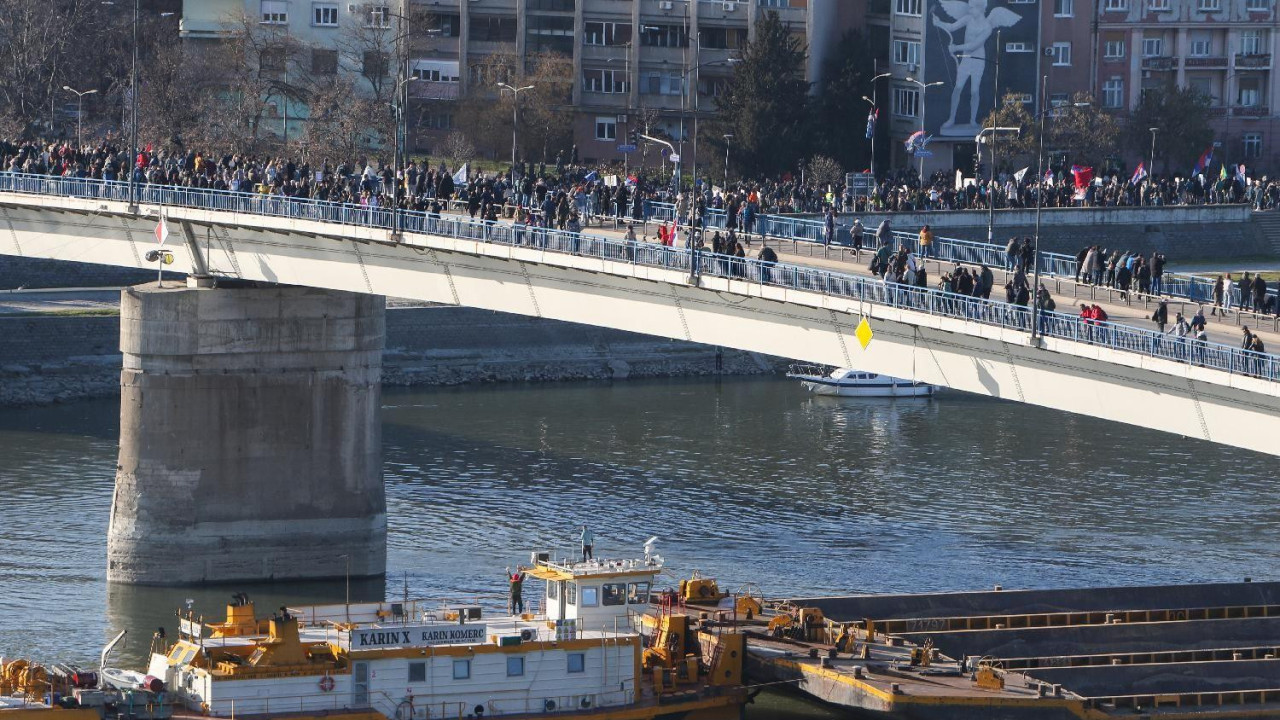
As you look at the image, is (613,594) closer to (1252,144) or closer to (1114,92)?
(1114,92)

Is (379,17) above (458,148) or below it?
above

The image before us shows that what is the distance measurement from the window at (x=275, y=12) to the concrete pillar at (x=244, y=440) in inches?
2441

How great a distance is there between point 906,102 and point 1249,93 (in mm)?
20910

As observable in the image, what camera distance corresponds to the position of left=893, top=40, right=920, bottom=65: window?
11869 cm

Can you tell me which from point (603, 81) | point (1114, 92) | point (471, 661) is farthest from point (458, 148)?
point (471, 661)

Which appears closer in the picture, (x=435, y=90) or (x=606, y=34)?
(x=435, y=90)

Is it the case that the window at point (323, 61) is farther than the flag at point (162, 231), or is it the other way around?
the window at point (323, 61)

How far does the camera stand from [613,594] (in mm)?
49281

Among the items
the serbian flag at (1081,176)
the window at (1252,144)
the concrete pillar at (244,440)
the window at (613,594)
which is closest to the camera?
the window at (613,594)

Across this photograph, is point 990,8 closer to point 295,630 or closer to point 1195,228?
point 1195,228

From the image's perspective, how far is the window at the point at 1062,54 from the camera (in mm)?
124188

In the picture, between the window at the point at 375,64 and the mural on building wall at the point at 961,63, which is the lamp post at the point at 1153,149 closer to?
the mural on building wall at the point at 961,63

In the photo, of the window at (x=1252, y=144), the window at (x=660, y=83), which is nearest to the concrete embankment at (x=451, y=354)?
the window at (x=660, y=83)

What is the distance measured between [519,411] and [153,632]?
32560 mm
